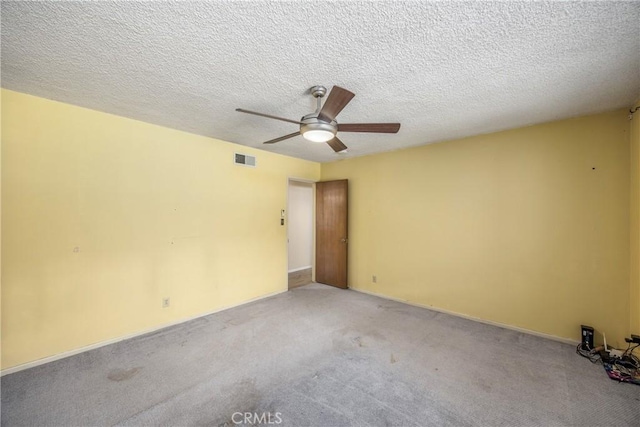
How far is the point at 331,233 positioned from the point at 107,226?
353 centimetres

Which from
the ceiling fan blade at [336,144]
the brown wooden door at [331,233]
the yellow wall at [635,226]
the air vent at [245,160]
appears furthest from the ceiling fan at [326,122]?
the brown wooden door at [331,233]

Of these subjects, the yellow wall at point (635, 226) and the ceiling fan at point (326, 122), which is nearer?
the ceiling fan at point (326, 122)

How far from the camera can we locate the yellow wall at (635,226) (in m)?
2.41

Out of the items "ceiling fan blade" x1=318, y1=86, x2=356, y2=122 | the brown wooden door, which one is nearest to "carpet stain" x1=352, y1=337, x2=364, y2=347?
the brown wooden door

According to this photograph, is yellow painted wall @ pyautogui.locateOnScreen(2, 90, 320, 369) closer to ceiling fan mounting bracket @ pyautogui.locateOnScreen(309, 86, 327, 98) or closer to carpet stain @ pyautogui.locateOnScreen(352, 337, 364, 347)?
carpet stain @ pyautogui.locateOnScreen(352, 337, 364, 347)

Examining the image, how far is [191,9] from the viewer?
136 cm

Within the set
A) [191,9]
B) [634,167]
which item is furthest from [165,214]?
[634,167]

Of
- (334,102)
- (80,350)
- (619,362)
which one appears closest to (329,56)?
(334,102)

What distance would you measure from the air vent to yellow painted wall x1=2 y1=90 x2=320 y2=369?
9 centimetres

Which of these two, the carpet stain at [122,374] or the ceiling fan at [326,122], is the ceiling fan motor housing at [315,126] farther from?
the carpet stain at [122,374]

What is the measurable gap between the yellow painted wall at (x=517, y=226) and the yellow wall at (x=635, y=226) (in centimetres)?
7

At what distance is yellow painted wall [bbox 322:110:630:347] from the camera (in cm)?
268

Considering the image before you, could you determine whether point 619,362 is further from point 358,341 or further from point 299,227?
point 299,227

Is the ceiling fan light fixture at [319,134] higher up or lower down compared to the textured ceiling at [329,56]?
lower down
